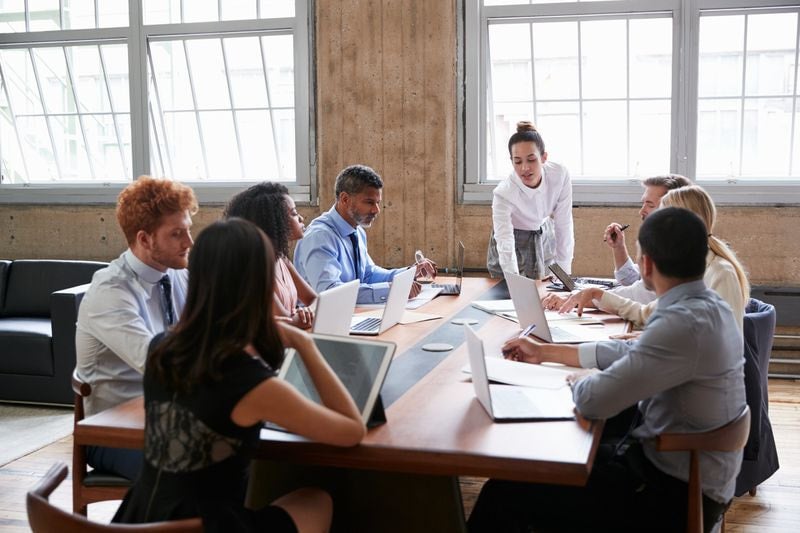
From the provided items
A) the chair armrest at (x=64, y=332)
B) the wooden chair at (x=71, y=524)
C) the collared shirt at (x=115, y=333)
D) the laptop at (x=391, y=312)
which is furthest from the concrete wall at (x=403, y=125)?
the wooden chair at (x=71, y=524)

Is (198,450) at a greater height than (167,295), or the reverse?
(167,295)

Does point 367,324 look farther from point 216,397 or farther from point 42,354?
point 42,354

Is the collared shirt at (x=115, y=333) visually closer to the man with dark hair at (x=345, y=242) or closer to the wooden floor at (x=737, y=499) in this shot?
the wooden floor at (x=737, y=499)

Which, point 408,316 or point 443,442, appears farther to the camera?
point 408,316

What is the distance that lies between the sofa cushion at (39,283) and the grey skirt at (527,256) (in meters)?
2.55

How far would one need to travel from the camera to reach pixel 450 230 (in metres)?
6.04

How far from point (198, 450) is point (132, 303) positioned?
0.88 meters

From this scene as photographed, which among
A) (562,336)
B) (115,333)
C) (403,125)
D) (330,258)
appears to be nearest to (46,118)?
(403,125)

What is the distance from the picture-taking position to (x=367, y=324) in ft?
11.1

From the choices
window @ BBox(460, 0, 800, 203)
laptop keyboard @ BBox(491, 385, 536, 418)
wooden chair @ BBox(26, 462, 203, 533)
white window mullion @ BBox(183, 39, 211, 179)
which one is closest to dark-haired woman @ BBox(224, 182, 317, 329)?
laptop keyboard @ BBox(491, 385, 536, 418)

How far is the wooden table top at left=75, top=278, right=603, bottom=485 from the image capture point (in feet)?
6.07

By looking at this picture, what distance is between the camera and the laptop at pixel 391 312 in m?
3.23

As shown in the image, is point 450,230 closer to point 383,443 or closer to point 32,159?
point 32,159

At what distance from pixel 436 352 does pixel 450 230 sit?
10.4ft
